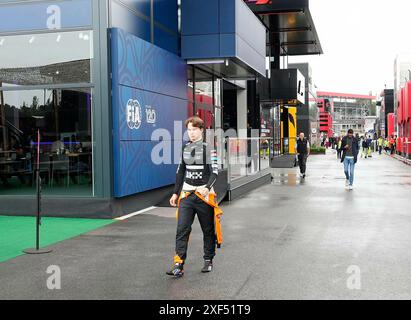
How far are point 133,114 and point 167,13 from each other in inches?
159

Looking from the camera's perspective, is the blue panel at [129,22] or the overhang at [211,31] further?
the overhang at [211,31]

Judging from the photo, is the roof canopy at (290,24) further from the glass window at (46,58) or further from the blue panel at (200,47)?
the glass window at (46,58)

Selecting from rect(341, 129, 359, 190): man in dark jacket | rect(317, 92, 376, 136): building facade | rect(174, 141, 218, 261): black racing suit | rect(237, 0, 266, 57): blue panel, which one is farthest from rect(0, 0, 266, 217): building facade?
rect(317, 92, 376, 136): building facade

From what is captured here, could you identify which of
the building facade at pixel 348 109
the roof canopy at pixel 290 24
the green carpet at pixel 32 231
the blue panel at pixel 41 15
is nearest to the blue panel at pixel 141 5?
the blue panel at pixel 41 15

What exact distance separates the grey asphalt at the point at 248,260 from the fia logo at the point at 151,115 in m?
2.14

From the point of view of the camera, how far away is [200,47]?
14.4m

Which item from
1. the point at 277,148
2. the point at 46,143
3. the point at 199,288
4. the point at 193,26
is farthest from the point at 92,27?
the point at 277,148

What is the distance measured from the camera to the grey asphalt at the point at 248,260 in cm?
539

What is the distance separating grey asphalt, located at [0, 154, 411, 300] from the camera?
5387mm

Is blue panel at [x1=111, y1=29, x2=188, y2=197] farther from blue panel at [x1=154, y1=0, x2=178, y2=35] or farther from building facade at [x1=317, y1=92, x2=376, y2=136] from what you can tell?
building facade at [x1=317, y1=92, x2=376, y2=136]

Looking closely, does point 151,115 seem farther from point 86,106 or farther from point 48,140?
point 48,140

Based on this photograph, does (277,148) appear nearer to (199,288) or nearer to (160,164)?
(160,164)

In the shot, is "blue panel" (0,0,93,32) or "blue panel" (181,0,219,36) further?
"blue panel" (181,0,219,36)

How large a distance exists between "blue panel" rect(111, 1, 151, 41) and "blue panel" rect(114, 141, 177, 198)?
2489mm
